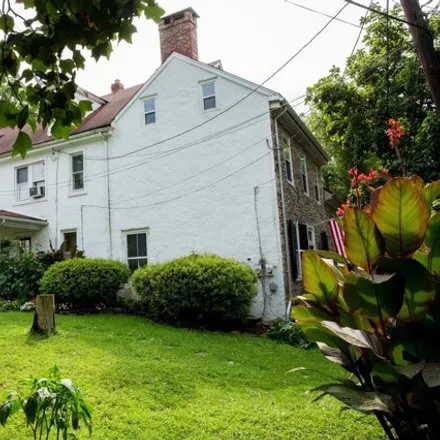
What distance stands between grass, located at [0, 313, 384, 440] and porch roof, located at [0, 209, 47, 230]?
641 cm

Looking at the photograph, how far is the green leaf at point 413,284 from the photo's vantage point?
→ 5.93ft

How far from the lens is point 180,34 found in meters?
13.8

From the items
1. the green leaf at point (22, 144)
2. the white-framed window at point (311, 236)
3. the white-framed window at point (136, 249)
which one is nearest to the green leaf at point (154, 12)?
the green leaf at point (22, 144)

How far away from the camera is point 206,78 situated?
12.5m

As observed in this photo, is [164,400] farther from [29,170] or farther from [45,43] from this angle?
[29,170]

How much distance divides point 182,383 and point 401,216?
4.10 meters

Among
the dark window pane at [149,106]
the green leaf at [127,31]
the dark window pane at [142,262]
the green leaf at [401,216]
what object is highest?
the dark window pane at [149,106]

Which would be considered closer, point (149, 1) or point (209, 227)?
point (149, 1)

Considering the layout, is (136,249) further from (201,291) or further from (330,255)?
(330,255)

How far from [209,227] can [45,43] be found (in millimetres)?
9910

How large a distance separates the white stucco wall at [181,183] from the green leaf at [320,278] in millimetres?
8874

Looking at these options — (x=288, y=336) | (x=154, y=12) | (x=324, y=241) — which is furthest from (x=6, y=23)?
(x=324, y=241)

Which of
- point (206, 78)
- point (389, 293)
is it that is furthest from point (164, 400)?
point (206, 78)

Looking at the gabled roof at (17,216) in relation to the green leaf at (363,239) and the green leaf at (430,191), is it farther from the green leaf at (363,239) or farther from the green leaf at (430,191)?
the green leaf at (430,191)
